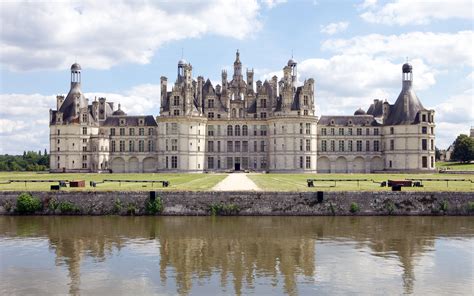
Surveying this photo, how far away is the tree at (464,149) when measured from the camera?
3829 inches

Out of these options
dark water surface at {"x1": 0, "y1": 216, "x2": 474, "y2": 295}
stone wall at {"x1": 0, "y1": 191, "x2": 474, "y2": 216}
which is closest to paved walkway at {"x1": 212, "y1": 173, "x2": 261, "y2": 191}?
stone wall at {"x1": 0, "y1": 191, "x2": 474, "y2": 216}

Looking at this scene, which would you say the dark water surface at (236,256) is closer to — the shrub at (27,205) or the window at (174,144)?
the shrub at (27,205)

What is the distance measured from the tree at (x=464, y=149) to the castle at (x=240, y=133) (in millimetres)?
23097

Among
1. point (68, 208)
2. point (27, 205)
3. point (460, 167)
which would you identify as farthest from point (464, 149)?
point (27, 205)

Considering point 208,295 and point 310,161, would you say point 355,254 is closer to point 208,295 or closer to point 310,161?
point 208,295

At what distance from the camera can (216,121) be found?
80.8 metres

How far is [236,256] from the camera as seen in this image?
2342 centimetres

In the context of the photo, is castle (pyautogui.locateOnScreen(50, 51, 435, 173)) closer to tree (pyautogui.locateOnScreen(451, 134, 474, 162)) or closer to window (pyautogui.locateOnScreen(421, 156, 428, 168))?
window (pyautogui.locateOnScreen(421, 156, 428, 168))

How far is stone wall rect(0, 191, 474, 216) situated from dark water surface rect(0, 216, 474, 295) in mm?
1710

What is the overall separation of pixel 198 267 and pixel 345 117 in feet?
210

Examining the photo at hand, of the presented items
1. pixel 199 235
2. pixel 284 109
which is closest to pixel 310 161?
pixel 284 109

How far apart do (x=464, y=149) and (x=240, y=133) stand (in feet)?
143

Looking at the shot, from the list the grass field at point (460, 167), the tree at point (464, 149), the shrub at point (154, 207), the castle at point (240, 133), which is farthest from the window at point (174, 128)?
the tree at point (464, 149)

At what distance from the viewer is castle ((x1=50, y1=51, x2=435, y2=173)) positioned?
251 feet
